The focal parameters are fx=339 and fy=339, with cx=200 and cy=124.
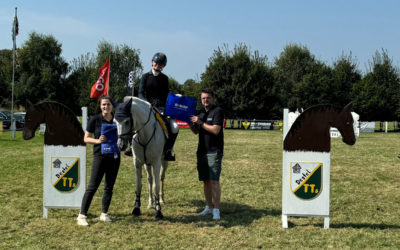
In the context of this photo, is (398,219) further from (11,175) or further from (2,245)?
(11,175)

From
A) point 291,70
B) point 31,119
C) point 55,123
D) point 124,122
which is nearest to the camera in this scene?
point 124,122

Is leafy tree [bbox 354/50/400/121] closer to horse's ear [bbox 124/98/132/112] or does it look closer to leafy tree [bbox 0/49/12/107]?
horse's ear [bbox 124/98/132/112]

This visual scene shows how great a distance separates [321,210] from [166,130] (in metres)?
3.06

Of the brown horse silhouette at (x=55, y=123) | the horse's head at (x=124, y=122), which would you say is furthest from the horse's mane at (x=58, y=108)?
the horse's head at (x=124, y=122)

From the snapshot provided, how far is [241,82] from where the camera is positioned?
46.2m

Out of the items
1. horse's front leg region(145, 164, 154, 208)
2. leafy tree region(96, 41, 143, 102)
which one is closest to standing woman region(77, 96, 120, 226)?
horse's front leg region(145, 164, 154, 208)

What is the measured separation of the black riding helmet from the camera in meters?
6.48

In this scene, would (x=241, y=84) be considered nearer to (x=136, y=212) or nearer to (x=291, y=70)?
(x=291, y=70)

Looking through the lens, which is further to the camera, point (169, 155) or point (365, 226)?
point (169, 155)

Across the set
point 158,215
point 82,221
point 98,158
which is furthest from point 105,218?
point 98,158

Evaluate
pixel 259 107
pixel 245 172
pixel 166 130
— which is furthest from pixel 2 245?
pixel 259 107

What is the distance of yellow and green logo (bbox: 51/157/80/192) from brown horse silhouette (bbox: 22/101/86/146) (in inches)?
11.6

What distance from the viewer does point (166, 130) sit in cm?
636

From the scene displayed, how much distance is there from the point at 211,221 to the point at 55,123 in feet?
10.9
